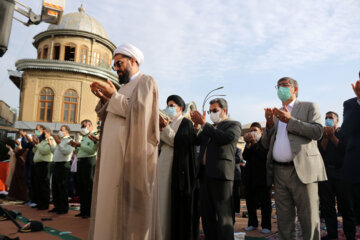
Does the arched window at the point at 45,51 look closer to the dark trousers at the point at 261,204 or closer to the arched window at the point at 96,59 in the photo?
the arched window at the point at 96,59

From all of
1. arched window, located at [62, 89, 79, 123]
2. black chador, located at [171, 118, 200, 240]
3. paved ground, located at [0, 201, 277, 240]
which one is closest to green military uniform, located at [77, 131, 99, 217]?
paved ground, located at [0, 201, 277, 240]

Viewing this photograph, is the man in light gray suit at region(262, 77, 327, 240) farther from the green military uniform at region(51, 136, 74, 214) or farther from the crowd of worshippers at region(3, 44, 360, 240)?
the green military uniform at region(51, 136, 74, 214)

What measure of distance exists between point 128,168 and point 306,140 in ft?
6.72

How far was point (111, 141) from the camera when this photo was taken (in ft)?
8.33

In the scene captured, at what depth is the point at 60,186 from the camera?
6.46 m

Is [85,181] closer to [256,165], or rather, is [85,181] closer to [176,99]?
[176,99]

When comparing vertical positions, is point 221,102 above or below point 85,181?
above

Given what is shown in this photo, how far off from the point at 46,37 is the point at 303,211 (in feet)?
80.8

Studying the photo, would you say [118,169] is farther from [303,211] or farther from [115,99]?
[303,211]

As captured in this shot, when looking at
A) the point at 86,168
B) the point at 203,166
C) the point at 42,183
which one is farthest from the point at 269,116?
the point at 42,183

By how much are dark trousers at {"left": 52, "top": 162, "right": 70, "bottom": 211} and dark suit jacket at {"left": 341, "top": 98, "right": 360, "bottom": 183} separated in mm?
5827

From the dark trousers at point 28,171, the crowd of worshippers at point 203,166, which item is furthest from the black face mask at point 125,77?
the dark trousers at point 28,171

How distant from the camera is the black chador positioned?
375cm

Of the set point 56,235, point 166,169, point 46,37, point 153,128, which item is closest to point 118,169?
point 153,128
